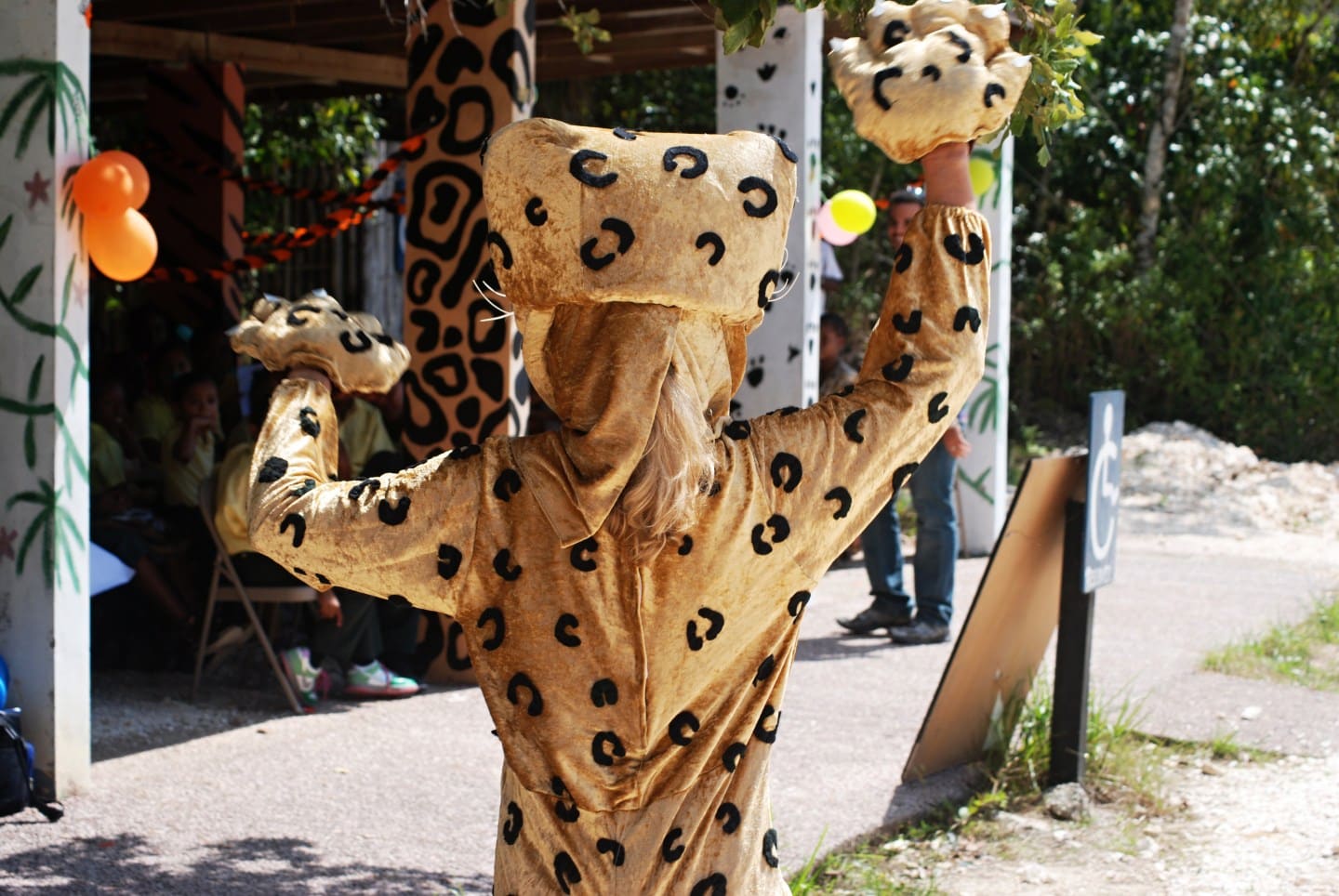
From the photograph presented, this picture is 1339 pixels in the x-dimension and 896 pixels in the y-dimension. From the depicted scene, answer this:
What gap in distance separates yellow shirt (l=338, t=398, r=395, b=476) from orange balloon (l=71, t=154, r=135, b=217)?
227cm

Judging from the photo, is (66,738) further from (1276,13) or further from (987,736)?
(1276,13)

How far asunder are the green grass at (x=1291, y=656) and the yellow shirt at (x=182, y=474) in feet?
16.2

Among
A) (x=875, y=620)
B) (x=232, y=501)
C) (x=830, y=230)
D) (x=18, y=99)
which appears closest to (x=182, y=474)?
(x=232, y=501)

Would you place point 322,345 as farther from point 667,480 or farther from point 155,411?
point 155,411

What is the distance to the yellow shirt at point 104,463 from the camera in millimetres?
6805

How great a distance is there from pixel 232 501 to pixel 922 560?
133 inches

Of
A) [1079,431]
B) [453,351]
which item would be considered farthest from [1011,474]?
[453,351]

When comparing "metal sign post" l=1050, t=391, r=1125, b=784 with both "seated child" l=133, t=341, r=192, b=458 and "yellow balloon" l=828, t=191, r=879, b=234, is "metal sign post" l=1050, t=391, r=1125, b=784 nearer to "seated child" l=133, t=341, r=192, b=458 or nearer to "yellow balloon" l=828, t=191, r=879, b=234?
"yellow balloon" l=828, t=191, r=879, b=234

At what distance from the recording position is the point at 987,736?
5141 mm

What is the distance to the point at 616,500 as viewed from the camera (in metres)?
1.94

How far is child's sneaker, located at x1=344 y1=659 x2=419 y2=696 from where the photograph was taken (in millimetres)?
6160

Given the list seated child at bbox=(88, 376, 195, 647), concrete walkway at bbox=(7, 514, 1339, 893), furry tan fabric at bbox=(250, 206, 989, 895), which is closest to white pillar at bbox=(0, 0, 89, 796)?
concrete walkway at bbox=(7, 514, 1339, 893)

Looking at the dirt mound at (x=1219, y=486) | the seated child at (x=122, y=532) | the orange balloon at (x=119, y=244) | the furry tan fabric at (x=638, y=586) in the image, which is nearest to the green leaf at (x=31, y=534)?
the orange balloon at (x=119, y=244)

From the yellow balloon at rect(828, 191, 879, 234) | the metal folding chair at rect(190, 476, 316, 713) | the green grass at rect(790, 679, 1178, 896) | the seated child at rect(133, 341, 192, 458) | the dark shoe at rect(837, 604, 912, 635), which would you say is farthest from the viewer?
the yellow balloon at rect(828, 191, 879, 234)
